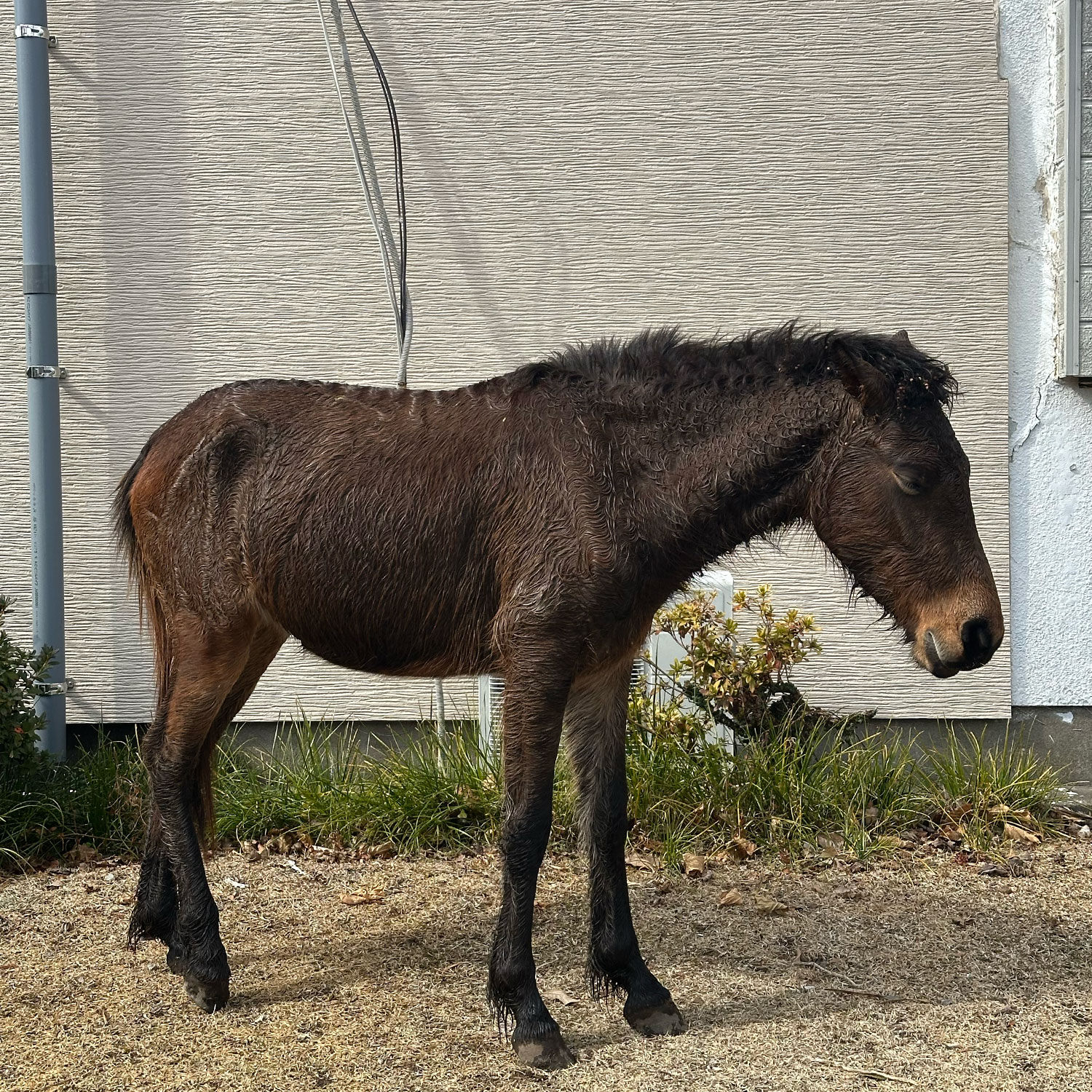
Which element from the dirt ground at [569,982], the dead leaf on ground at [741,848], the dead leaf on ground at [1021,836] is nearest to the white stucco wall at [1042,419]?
the dead leaf on ground at [1021,836]

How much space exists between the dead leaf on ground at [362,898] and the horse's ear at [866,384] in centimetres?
286

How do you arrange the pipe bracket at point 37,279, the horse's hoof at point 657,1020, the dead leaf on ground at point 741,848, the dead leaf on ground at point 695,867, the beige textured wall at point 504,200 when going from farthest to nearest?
1. the beige textured wall at point 504,200
2. the pipe bracket at point 37,279
3. the dead leaf on ground at point 741,848
4. the dead leaf on ground at point 695,867
5. the horse's hoof at point 657,1020

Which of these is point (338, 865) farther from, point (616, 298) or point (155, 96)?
point (155, 96)

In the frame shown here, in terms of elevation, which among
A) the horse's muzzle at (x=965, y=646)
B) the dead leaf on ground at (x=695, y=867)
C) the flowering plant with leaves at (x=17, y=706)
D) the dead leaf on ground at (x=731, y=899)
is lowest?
the dead leaf on ground at (x=731, y=899)

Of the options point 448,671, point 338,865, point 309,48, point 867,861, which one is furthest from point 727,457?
point 309,48

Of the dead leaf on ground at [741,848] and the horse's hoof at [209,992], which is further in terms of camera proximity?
→ the dead leaf on ground at [741,848]

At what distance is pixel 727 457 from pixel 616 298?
8.76 feet

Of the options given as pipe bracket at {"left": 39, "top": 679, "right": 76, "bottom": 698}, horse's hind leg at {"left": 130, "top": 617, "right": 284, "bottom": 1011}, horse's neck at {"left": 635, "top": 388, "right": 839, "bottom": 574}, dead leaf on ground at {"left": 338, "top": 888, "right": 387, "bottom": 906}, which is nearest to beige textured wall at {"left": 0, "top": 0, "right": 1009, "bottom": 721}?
pipe bracket at {"left": 39, "top": 679, "right": 76, "bottom": 698}

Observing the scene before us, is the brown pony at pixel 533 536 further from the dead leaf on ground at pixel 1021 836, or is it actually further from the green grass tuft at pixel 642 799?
the dead leaf on ground at pixel 1021 836

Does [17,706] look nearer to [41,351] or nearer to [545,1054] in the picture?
[41,351]

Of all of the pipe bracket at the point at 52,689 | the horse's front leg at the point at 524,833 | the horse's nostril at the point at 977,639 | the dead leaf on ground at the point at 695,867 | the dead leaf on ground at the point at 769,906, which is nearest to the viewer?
the horse's nostril at the point at 977,639

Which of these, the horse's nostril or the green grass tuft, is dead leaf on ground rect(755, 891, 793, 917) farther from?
the horse's nostril

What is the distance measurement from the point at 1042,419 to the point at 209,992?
4726 mm

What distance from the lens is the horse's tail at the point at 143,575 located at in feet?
13.8
